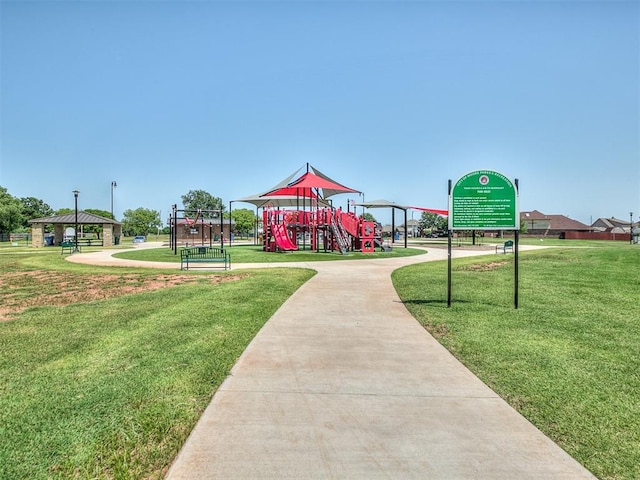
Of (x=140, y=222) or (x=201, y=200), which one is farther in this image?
(x=201, y=200)

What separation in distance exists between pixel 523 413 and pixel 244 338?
3.56 metres

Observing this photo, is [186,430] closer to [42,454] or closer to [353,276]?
[42,454]

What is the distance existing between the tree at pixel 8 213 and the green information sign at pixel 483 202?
7385cm

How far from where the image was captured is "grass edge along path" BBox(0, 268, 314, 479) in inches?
109

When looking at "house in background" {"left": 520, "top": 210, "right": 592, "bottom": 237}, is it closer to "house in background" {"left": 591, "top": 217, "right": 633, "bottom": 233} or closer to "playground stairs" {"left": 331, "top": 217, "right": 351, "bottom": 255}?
"house in background" {"left": 591, "top": 217, "right": 633, "bottom": 233}

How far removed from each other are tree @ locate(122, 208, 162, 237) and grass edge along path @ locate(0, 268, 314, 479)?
335 ft

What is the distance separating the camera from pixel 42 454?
2.77 metres

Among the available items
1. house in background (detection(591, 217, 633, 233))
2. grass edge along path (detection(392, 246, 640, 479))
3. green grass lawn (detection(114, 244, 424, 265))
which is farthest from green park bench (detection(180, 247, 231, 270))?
house in background (detection(591, 217, 633, 233))

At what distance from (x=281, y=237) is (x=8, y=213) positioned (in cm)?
5940

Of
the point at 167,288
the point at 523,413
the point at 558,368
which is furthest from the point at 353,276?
the point at 523,413

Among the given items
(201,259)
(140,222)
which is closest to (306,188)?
(201,259)

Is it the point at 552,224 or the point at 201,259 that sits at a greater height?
the point at 552,224

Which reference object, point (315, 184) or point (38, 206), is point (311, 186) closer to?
point (315, 184)

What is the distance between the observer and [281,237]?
85.6ft
